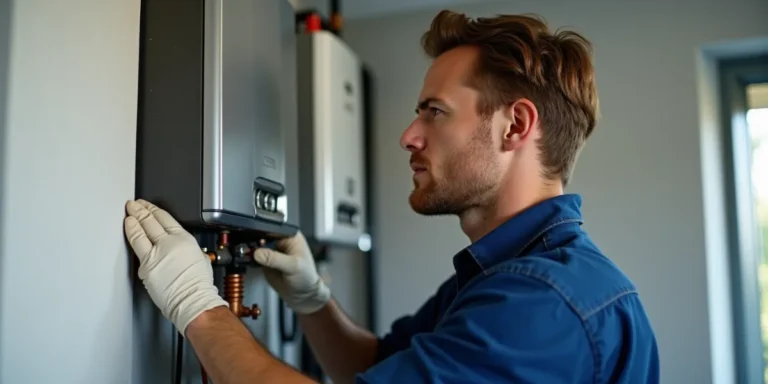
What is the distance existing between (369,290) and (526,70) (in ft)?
3.97

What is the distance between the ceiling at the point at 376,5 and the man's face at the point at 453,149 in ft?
3.43

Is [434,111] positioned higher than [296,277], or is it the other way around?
[434,111]

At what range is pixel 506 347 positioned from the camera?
0.83m

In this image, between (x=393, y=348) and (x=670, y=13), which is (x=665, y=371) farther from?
(x=670, y=13)

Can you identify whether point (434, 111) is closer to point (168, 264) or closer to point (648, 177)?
point (168, 264)

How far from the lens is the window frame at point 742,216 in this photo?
206 centimetres

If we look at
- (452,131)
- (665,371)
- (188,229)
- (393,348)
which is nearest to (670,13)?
(665,371)

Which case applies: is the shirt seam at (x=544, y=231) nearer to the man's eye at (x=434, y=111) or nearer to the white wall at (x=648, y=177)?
the man's eye at (x=434, y=111)

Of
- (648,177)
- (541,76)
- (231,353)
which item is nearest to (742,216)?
(648,177)

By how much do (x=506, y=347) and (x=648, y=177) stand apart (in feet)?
4.47

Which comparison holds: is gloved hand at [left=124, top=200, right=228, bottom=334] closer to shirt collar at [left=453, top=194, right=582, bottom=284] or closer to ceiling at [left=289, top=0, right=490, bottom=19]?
shirt collar at [left=453, top=194, right=582, bottom=284]

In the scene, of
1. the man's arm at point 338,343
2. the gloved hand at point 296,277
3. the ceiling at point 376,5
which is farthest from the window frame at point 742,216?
the gloved hand at point 296,277

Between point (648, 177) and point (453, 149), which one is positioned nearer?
point (453, 149)

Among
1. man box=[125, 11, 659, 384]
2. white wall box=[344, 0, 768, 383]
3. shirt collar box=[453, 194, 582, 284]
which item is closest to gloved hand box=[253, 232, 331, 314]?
man box=[125, 11, 659, 384]
